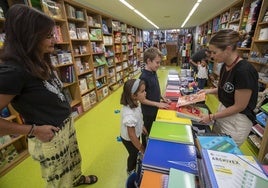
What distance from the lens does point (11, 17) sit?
833 mm

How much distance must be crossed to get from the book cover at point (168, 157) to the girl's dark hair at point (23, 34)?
0.84 m

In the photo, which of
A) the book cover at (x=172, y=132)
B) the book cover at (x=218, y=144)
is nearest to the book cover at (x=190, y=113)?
the book cover at (x=172, y=132)

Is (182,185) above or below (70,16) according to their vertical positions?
below

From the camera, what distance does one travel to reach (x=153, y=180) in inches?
29.2

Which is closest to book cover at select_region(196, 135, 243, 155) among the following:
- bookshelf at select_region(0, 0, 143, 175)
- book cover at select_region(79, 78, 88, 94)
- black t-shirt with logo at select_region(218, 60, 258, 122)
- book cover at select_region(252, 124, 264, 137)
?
black t-shirt with logo at select_region(218, 60, 258, 122)

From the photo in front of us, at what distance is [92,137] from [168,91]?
1505 mm

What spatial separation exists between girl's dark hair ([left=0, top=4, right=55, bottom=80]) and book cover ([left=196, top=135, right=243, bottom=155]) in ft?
3.59

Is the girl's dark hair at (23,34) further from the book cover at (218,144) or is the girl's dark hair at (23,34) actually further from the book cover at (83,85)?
the book cover at (83,85)

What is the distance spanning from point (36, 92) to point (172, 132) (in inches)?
37.2

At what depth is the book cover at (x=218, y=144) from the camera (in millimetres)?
863

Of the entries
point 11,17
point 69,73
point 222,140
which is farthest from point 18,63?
point 69,73

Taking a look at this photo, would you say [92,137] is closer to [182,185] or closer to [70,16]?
[182,185]

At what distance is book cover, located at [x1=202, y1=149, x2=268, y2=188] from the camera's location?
60 centimetres

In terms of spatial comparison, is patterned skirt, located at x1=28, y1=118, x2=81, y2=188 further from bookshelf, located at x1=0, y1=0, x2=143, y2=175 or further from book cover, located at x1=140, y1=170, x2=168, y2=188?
bookshelf, located at x1=0, y1=0, x2=143, y2=175
